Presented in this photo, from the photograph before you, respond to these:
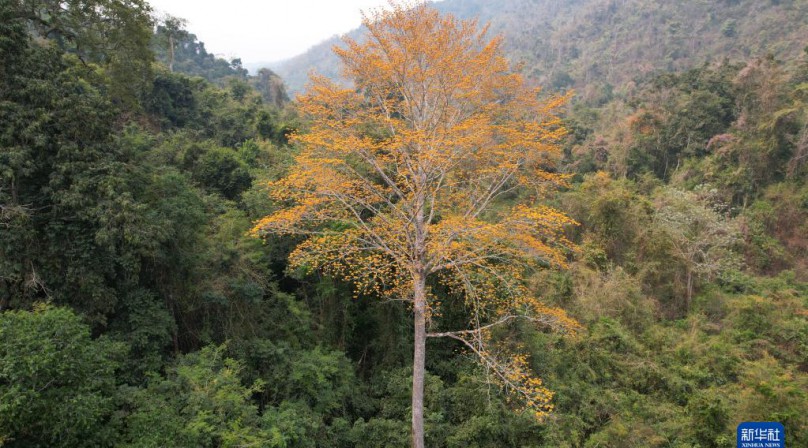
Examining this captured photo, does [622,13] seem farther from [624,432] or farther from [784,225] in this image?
[624,432]

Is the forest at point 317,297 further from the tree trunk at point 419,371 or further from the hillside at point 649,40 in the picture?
the hillside at point 649,40

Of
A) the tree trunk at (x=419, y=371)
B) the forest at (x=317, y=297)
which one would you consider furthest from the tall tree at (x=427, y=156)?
the forest at (x=317, y=297)

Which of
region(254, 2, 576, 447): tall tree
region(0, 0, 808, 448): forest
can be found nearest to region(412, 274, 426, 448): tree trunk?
region(254, 2, 576, 447): tall tree

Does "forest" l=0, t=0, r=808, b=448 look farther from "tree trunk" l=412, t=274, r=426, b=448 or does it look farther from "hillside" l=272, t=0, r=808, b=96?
"hillside" l=272, t=0, r=808, b=96

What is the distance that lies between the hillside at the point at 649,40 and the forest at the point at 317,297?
21.5 meters

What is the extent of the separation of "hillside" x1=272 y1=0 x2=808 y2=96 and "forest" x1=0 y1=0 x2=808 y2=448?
Result: 70.6 feet

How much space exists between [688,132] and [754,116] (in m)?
3.05

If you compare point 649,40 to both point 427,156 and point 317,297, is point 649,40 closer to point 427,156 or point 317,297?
point 427,156

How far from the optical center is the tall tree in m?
7.53

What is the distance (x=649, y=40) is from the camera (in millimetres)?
52969

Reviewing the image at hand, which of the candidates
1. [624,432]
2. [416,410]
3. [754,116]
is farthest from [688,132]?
[416,410]

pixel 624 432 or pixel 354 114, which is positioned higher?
pixel 354 114

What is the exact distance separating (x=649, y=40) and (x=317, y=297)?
59.8 meters

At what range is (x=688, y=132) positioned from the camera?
23.4m
